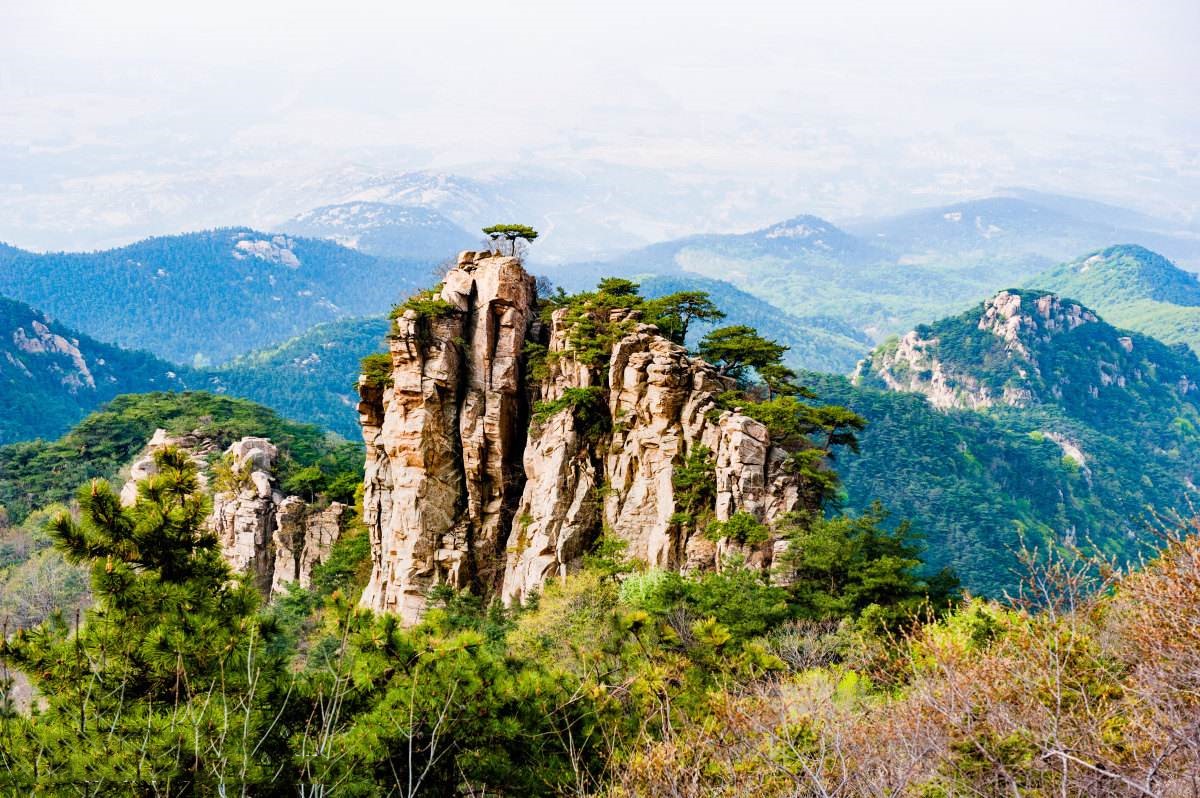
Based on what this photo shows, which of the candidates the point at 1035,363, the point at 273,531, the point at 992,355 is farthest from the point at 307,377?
the point at 273,531

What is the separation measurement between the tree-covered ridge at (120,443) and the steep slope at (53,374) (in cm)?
6166

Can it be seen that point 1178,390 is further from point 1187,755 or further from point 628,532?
point 1187,755

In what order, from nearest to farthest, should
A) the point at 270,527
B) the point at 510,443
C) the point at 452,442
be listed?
the point at 452,442 → the point at 510,443 → the point at 270,527

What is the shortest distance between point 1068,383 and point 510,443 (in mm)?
125506

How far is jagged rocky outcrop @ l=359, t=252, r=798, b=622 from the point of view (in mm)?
26828

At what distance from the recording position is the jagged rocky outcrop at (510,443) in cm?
2683

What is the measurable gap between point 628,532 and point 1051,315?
132075 mm

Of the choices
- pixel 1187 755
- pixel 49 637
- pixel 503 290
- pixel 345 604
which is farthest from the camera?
pixel 503 290

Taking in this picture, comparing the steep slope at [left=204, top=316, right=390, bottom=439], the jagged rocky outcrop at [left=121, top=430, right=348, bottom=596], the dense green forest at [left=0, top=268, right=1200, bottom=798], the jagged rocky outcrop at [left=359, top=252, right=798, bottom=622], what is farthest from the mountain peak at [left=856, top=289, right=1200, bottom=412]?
the dense green forest at [left=0, top=268, right=1200, bottom=798]

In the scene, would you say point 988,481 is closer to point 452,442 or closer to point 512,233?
point 512,233

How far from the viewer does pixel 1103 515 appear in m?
92.8

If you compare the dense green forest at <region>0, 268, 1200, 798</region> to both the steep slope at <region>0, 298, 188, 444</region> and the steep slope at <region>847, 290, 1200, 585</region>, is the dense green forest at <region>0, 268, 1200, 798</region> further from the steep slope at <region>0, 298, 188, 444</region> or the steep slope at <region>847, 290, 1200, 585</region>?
the steep slope at <region>0, 298, 188, 444</region>

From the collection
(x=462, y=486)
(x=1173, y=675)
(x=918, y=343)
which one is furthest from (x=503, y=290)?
(x=918, y=343)

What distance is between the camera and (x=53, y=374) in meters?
134
